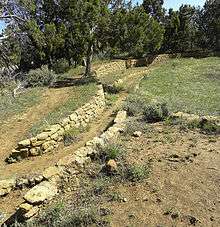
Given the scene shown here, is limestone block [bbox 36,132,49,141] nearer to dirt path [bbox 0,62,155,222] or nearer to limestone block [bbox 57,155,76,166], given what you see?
dirt path [bbox 0,62,155,222]

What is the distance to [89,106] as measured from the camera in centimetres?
1750

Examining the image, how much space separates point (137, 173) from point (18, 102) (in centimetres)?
1045

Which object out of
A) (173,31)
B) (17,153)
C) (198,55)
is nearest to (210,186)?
(17,153)

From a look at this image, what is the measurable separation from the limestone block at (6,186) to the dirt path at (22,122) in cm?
227

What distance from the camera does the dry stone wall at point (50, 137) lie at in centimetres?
1326

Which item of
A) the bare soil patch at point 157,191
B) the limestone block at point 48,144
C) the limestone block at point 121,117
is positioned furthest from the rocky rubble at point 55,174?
the limestone block at point 48,144

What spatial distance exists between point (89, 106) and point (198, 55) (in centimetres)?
2291

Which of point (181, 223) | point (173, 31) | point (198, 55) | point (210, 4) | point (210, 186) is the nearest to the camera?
point (181, 223)

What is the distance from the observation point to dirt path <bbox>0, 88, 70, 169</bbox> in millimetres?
13805

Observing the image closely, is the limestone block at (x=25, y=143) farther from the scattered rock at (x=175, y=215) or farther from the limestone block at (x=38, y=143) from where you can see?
the scattered rock at (x=175, y=215)

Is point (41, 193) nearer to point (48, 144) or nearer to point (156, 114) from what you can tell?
point (48, 144)

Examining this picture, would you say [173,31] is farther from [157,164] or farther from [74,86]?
[157,164]

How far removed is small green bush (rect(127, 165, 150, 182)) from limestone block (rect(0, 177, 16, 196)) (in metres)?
3.28

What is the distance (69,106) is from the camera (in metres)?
17.1
